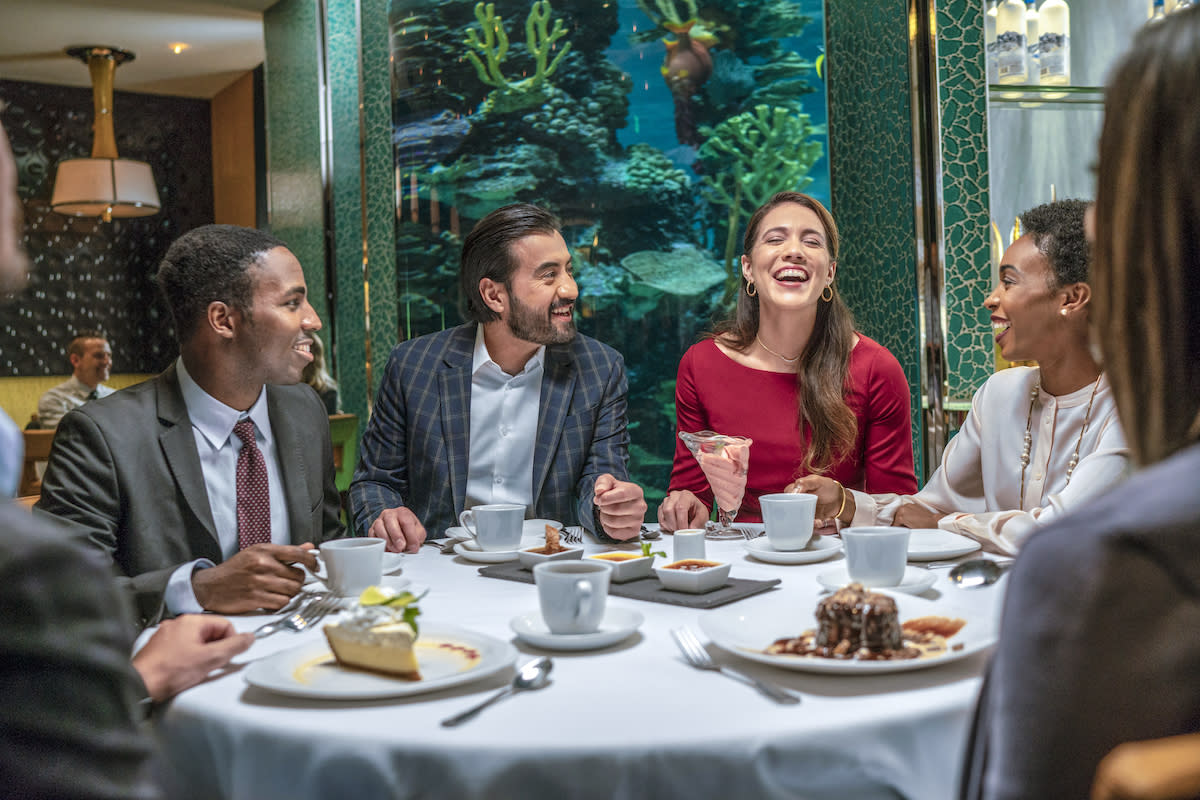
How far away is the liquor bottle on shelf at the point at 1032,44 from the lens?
380 centimetres

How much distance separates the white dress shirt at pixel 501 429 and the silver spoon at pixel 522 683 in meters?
1.81

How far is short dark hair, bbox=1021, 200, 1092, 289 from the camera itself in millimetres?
2400

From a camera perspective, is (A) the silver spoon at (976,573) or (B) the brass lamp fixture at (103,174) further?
(B) the brass lamp fixture at (103,174)

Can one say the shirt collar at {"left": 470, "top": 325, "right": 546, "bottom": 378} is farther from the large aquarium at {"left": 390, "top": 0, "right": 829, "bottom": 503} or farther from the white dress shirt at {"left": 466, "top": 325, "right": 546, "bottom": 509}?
the large aquarium at {"left": 390, "top": 0, "right": 829, "bottom": 503}

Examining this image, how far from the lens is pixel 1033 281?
2445mm

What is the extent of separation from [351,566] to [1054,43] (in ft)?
11.4

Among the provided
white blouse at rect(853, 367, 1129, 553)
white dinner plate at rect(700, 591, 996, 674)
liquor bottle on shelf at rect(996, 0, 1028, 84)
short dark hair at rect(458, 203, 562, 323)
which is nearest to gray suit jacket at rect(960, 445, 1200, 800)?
white dinner plate at rect(700, 591, 996, 674)

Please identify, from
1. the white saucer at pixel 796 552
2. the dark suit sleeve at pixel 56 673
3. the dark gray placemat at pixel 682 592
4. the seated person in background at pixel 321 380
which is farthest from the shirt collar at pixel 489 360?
the dark suit sleeve at pixel 56 673

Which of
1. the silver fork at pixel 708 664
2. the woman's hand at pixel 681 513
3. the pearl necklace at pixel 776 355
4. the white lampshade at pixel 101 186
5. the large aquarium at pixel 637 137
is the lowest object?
the silver fork at pixel 708 664

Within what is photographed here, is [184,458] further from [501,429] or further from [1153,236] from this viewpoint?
[1153,236]

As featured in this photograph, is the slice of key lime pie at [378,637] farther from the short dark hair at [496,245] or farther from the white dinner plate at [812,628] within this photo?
the short dark hair at [496,245]

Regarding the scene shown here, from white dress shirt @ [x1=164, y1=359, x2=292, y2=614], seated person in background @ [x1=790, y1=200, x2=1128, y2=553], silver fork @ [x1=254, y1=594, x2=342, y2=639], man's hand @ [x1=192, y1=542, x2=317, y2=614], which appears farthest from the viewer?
seated person in background @ [x1=790, y1=200, x2=1128, y2=553]

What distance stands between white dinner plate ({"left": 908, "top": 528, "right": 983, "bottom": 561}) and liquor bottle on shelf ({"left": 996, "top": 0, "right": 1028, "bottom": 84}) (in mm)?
2475

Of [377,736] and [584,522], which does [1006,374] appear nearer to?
[584,522]
